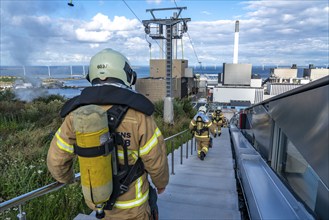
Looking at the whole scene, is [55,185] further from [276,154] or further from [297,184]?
[276,154]

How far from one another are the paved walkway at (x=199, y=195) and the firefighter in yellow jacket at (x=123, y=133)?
137 cm

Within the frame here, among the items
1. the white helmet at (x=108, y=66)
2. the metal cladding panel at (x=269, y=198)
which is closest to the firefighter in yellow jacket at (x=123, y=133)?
the white helmet at (x=108, y=66)

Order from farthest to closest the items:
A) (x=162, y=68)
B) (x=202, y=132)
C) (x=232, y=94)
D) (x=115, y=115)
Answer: (x=232, y=94), (x=162, y=68), (x=202, y=132), (x=115, y=115)

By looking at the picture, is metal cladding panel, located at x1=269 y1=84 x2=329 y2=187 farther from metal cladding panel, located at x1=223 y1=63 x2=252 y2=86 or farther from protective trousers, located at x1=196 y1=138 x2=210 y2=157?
metal cladding panel, located at x1=223 y1=63 x2=252 y2=86

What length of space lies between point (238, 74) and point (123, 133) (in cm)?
6024

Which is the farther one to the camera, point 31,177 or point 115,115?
point 31,177

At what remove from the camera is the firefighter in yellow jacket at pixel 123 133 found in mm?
1525

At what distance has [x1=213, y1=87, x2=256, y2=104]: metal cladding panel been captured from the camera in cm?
5116

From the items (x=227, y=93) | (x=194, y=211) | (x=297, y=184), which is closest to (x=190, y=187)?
(x=194, y=211)

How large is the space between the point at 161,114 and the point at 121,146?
13.3 metres

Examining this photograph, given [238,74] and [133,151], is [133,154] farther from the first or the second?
[238,74]

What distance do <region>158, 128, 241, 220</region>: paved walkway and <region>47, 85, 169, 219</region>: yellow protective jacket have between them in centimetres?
134

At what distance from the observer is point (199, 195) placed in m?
3.63

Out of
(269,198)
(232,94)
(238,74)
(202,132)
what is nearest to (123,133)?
(269,198)
